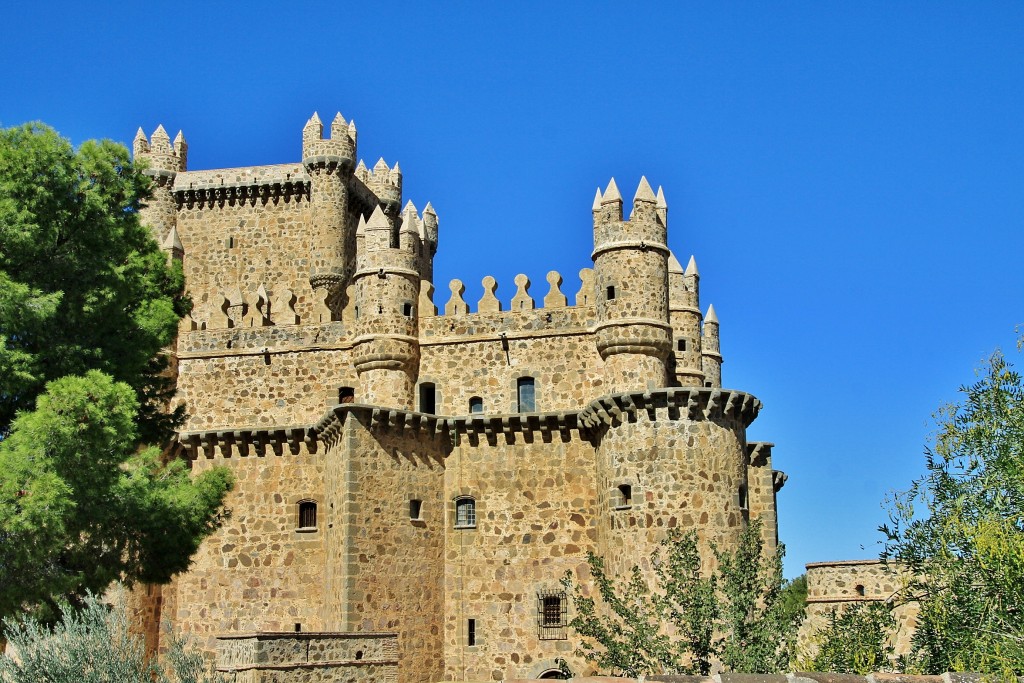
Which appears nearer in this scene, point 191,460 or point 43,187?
point 43,187

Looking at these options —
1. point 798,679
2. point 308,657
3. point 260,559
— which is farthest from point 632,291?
point 798,679

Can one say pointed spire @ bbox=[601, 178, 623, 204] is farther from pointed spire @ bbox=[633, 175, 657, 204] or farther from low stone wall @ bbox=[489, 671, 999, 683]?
low stone wall @ bbox=[489, 671, 999, 683]

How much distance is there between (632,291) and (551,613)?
8123mm

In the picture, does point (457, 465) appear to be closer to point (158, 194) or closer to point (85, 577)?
point (85, 577)

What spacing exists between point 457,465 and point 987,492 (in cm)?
1671

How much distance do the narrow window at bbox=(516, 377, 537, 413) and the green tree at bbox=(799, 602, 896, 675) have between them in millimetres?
12717

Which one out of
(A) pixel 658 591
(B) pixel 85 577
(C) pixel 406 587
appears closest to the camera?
(B) pixel 85 577

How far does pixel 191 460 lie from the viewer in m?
34.5

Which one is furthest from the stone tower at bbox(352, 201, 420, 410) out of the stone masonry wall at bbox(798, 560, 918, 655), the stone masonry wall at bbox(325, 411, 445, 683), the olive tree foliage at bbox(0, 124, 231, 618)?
the stone masonry wall at bbox(798, 560, 918, 655)

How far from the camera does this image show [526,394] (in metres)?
33.4

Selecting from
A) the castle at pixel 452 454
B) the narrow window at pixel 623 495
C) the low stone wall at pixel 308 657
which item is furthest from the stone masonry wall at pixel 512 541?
the low stone wall at pixel 308 657

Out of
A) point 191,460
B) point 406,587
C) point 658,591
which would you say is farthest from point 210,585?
point 658,591

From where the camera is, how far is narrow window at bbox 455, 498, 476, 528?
1277 inches

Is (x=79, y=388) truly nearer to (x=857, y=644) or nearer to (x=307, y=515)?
(x=307, y=515)
